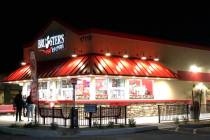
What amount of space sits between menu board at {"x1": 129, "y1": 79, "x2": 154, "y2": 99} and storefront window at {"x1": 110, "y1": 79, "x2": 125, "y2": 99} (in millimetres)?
689

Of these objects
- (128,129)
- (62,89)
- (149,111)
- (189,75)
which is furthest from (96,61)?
(189,75)

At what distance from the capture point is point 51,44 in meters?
31.4

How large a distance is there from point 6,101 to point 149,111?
2350cm

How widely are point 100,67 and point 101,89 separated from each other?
2.12m

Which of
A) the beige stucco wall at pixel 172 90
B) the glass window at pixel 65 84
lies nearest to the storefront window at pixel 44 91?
the glass window at pixel 65 84

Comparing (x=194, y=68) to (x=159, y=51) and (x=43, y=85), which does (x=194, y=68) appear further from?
(x=43, y=85)

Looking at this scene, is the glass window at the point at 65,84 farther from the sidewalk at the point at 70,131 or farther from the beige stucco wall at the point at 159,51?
the sidewalk at the point at 70,131

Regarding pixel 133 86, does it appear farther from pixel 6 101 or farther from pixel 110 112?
pixel 6 101

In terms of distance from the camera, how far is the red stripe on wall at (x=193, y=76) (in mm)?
33859

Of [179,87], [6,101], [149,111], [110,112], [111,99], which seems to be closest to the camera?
[110,112]

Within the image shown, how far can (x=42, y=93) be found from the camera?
31672 mm

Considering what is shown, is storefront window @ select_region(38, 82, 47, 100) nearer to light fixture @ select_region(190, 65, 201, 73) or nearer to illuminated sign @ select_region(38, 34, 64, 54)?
illuminated sign @ select_region(38, 34, 64, 54)

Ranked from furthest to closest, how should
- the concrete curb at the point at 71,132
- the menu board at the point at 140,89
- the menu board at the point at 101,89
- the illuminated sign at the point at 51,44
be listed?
the illuminated sign at the point at 51,44
the menu board at the point at 140,89
the menu board at the point at 101,89
the concrete curb at the point at 71,132

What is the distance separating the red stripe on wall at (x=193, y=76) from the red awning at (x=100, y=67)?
2.44m
